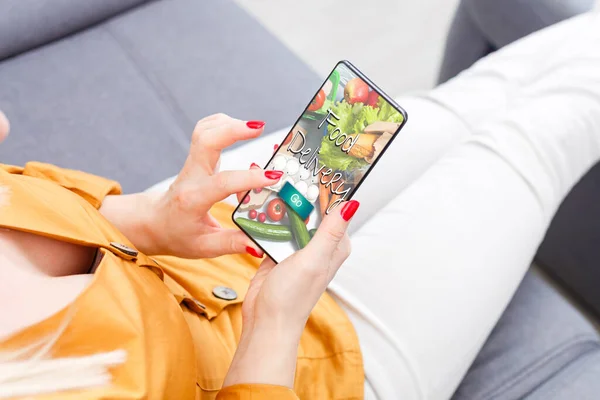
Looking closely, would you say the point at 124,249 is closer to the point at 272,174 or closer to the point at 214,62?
the point at 272,174

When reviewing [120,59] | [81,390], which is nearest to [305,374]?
[81,390]

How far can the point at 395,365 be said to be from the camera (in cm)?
64

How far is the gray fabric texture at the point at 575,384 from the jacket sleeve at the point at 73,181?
1.92 ft

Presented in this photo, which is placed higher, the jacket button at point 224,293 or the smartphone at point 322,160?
the smartphone at point 322,160

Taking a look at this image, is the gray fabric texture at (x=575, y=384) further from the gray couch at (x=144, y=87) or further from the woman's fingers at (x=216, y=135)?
the woman's fingers at (x=216, y=135)

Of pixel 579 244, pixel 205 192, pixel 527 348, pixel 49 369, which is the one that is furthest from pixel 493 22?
pixel 49 369

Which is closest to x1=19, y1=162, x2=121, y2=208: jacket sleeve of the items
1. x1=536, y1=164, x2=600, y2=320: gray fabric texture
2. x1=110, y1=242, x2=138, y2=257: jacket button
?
x1=110, y1=242, x2=138, y2=257: jacket button

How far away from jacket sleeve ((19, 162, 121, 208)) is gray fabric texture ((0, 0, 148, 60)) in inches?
19.0

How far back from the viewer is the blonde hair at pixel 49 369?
464 millimetres

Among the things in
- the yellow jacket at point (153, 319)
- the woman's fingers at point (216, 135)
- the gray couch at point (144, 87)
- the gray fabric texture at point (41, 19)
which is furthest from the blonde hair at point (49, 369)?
the gray fabric texture at point (41, 19)

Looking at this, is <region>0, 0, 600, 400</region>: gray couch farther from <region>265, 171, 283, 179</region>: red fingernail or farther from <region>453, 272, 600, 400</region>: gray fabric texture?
<region>265, 171, 283, 179</region>: red fingernail

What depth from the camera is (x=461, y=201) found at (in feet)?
2.35

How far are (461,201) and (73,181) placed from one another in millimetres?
498

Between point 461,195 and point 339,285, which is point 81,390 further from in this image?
point 461,195
